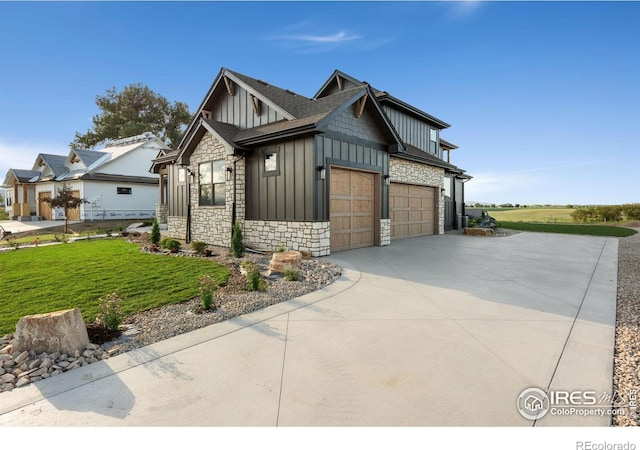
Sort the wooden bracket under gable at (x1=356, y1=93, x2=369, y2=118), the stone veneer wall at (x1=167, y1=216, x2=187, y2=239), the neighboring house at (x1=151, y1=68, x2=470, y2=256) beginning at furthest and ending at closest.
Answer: the stone veneer wall at (x1=167, y1=216, x2=187, y2=239), the wooden bracket under gable at (x1=356, y1=93, x2=369, y2=118), the neighboring house at (x1=151, y1=68, x2=470, y2=256)

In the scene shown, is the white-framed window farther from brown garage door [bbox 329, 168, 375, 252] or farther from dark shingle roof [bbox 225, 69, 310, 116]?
brown garage door [bbox 329, 168, 375, 252]

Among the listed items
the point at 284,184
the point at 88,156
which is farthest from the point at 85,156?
the point at 284,184

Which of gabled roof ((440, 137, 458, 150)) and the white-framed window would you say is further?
gabled roof ((440, 137, 458, 150))

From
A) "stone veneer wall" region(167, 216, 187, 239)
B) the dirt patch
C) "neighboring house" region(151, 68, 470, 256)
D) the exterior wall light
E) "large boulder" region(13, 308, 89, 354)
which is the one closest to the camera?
"large boulder" region(13, 308, 89, 354)

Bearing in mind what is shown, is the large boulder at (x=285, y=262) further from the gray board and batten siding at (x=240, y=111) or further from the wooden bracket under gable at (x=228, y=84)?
the wooden bracket under gable at (x=228, y=84)

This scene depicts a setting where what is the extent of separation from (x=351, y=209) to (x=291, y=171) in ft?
7.92

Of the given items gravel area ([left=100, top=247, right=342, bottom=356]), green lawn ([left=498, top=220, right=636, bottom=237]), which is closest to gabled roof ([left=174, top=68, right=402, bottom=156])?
gravel area ([left=100, top=247, right=342, bottom=356])

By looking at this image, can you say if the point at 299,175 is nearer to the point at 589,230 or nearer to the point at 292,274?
the point at 292,274

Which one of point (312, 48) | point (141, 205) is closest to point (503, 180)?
point (312, 48)

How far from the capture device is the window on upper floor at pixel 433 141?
17406mm

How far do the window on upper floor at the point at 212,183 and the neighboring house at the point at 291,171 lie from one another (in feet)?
0.12

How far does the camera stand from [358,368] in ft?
9.23

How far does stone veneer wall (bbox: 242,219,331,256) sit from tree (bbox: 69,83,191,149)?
95.7 ft

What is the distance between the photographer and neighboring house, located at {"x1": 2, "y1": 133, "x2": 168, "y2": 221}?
21656 millimetres
